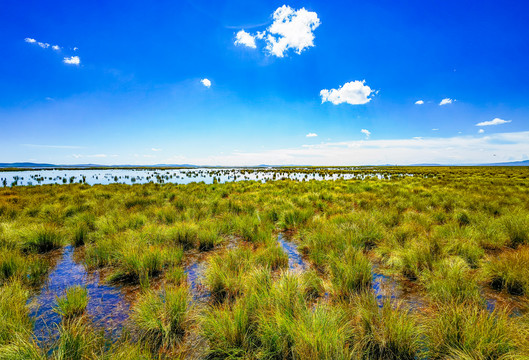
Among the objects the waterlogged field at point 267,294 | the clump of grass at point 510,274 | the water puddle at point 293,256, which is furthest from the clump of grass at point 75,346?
the clump of grass at point 510,274

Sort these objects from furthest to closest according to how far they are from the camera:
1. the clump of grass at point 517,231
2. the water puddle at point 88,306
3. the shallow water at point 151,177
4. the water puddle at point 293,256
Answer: the shallow water at point 151,177, the clump of grass at point 517,231, the water puddle at point 293,256, the water puddle at point 88,306

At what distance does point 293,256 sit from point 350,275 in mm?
1973

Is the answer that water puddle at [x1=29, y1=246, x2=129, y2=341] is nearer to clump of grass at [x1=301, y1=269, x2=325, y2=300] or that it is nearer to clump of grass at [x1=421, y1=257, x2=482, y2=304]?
clump of grass at [x1=301, y1=269, x2=325, y2=300]

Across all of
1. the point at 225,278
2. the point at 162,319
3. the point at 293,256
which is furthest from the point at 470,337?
the point at 162,319

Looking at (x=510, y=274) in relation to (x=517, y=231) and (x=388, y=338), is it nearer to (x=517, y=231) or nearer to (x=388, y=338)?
(x=388, y=338)

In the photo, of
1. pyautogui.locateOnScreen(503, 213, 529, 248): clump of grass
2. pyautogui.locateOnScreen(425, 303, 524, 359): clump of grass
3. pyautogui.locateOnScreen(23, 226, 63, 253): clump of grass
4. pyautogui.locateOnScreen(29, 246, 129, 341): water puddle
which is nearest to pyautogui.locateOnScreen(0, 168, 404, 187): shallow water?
pyautogui.locateOnScreen(23, 226, 63, 253): clump of grass

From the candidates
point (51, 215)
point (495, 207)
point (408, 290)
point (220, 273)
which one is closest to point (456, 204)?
point (495, 207)

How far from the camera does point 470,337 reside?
2.36 metres

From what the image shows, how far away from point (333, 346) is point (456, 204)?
11.6 metres

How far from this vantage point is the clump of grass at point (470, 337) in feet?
7.44

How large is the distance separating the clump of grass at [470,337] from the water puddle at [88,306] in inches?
167

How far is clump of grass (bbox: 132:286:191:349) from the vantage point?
2836 mm

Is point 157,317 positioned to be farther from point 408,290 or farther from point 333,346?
Result: point 408,290

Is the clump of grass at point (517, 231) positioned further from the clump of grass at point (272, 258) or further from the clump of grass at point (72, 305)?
the clump of grass at point (72, 305)
